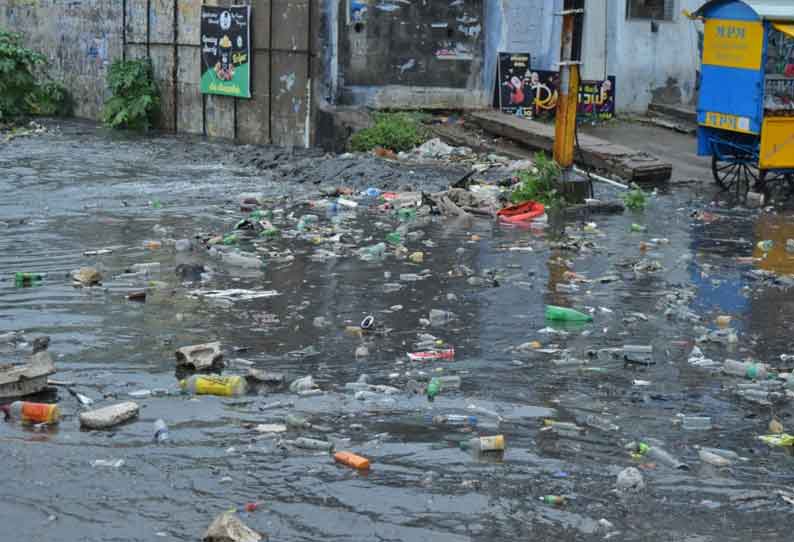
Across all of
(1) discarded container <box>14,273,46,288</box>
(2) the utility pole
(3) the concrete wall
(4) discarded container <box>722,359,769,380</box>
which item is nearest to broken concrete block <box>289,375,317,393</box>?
(4) discarded container <box>722,359,769,380</box>

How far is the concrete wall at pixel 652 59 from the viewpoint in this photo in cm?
2178

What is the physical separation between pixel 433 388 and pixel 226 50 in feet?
50.5

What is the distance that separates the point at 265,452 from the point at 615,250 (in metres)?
6.74

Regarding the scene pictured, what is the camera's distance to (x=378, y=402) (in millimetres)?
6875

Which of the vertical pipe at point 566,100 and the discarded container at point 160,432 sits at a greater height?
the vertical pipe at point 566,100

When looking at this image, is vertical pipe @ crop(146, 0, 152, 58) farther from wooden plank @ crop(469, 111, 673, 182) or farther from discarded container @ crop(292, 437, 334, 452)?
discarded container @ crop(292, 437, 334, 452)

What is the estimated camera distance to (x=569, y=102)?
14344mm

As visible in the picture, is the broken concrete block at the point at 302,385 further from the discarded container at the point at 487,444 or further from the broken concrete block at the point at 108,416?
the discarded container at the point at 487,444

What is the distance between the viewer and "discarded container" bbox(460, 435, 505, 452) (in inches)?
239

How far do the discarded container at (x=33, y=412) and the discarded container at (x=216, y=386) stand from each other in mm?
813

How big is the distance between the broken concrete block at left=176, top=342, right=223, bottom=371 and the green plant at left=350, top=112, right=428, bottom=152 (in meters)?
11.0

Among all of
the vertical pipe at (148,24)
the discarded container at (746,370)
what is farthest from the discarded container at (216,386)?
the vertical pipe at (148,24)

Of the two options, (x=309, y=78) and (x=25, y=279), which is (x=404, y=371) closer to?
(x=25, y=279)

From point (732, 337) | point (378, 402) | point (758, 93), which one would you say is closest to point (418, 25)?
point (758, 93)
